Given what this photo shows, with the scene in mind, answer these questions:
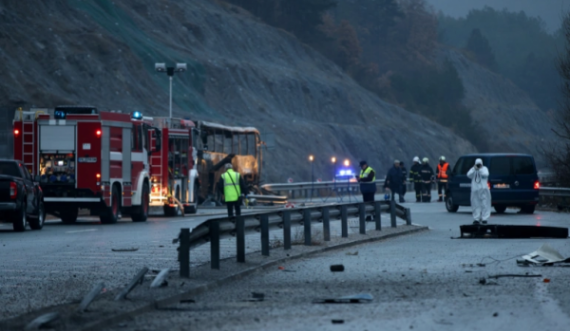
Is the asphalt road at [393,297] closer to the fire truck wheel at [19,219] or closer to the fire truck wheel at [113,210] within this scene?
the fire truck wheel at [19,219]

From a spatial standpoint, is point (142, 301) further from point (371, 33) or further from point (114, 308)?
point (371, 33)

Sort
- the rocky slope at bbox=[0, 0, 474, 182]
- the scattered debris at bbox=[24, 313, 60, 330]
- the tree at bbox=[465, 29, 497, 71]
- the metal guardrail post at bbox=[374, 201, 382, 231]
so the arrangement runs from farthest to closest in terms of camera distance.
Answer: the tree at bbox=[465, 29, 497, 71] → the rocky slope at bbox=[0, 0, 474, 182] → the metal guardrail post at bbox=[374, 201, 382, 231] → the scattered debris at bbox=[24, 313, 60, 330]

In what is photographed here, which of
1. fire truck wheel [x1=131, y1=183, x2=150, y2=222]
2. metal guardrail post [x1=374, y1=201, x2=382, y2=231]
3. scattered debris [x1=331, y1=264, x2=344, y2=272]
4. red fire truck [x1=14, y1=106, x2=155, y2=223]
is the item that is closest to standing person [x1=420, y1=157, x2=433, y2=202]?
fire truck wheel [x1=131, y1=183, x2=150, y2=222]

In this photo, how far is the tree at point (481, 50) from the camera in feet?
522

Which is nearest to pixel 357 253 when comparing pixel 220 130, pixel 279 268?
pixel 279 268

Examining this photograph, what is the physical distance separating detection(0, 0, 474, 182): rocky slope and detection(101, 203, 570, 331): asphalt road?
3366 cm

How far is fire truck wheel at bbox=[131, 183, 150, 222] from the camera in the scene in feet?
98.2

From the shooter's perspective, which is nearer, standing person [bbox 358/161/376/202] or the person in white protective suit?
the person in white protective suit

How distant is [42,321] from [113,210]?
67.1 feet

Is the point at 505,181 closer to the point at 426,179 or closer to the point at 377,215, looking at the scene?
the point at 377,215

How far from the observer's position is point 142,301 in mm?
9977

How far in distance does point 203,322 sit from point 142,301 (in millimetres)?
1179

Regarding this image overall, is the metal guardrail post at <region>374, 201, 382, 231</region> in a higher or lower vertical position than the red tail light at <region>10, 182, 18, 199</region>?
lower

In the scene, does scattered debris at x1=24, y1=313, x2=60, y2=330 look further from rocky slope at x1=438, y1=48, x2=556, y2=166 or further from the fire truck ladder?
rocky slope at x1=438, y1=48, x2=556, y2=166
